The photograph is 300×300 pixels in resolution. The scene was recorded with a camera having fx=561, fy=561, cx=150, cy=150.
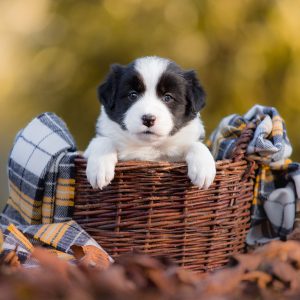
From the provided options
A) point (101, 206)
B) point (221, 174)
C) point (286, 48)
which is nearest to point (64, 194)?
point (101, 206)

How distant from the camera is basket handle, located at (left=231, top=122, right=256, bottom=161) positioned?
8.13ft

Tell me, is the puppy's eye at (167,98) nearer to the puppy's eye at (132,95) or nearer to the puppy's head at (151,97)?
the puppy's head at (151,97)

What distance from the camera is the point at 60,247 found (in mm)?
2158

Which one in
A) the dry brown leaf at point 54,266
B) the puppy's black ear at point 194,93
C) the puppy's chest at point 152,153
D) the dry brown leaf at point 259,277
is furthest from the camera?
the puppy's black ear at point 194,93

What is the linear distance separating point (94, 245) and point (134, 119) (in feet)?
1.94

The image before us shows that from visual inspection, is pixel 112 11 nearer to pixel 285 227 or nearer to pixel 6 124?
pixel 6 124

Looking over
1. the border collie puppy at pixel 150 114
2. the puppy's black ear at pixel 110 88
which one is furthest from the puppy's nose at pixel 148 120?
the puppy's black ear at pixel 110 88

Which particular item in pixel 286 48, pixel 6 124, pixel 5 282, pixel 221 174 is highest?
pixel 286 48

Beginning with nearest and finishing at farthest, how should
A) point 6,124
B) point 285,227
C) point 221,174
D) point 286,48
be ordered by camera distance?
Result: point 221,174
point 285,227
point 286,48
point 6,124

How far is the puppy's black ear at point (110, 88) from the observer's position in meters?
2.69

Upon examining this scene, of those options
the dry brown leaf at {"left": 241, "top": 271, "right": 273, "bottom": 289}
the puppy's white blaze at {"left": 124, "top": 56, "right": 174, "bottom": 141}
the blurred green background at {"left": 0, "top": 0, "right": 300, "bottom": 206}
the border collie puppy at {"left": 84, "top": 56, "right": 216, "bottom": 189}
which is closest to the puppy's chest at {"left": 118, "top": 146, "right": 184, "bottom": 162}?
the border collie puppy at {"left": 84, "top": 56, "right": 216, "bottom": 189}

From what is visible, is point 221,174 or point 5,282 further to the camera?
point 221,174

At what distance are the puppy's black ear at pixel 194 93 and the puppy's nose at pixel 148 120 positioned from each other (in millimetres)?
326

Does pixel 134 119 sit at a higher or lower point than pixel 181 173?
higher
